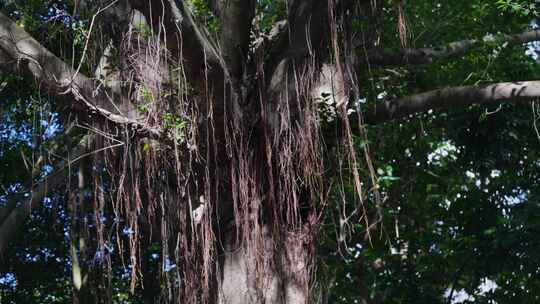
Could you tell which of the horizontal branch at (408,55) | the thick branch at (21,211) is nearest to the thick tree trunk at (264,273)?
the horizontal branch at (408,55)

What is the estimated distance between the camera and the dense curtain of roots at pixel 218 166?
369 centimetres

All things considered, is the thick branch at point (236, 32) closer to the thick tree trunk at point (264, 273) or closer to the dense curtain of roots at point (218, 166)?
the dense curtain of roots at point (218, 166)

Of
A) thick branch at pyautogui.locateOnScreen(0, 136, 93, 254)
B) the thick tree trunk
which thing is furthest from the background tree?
thick branch at pyautogui.locateOnScreen(0, 136, 93, 254)

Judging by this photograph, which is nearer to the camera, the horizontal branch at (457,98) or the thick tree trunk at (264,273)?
the thick tree trunk at (264,273)

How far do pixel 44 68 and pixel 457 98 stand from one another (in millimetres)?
2074

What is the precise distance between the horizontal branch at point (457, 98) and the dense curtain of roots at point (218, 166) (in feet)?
1.41

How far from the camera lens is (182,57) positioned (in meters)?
3.62

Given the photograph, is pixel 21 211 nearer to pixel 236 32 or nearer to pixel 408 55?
pixel 236 32

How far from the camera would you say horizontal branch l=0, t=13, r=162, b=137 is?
3490mm

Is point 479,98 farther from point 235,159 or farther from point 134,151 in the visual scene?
point 134,151

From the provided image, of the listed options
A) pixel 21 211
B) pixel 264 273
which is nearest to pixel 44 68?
pixel 264 273

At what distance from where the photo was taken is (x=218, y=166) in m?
3.85

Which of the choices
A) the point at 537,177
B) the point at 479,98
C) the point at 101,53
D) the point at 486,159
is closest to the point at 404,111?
the point at 479,98

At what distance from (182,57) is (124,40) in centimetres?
34
